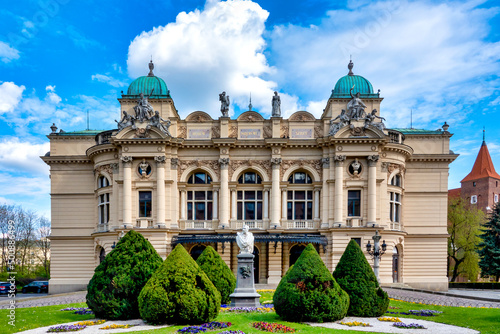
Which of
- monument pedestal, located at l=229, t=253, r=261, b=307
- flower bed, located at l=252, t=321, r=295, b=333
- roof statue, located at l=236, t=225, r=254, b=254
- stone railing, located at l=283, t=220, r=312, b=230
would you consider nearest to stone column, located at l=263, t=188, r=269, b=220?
stone railing, located at l=283, t=220, r=312, b=230

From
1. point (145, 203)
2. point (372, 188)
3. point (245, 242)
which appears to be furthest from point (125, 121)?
point (372, 188)

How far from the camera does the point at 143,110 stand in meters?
41.9

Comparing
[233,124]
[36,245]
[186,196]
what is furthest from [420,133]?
[36,245]

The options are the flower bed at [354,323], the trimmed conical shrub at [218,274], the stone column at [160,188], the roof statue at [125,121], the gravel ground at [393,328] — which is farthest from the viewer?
the roof statue at [125,121]

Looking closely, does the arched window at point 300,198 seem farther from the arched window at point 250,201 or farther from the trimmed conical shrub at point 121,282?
the trimmed conical shrub at point 121,282

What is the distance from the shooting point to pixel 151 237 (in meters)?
41.2

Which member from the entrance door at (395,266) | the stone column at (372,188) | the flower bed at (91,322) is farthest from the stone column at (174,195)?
the flower bed at (91,322)

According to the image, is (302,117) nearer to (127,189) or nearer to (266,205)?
(266,205)

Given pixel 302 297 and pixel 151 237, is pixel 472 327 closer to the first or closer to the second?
pixel 302 297

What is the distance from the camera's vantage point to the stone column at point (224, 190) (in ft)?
139

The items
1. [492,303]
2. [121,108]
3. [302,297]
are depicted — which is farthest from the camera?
[121,108]

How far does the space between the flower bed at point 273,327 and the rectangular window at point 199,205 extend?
84.6ft

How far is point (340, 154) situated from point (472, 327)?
76.2 ft

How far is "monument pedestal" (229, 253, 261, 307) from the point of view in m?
Answer: 23.0
